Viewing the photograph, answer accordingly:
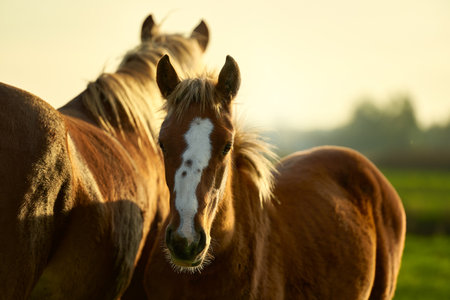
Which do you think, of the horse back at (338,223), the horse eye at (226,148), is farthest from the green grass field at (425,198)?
the horse eye at (226,148)

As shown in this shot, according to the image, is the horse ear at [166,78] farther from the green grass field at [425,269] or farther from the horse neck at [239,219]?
the green grass field at [425,269]

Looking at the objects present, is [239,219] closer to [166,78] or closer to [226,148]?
[226,148]

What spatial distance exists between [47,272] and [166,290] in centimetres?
78

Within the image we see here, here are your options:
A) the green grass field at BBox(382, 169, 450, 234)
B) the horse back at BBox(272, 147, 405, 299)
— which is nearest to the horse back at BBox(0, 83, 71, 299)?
the horse back at BBox(272, 147, 405, 299)

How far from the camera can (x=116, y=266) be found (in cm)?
369

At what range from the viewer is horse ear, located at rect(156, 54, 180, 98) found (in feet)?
11.8

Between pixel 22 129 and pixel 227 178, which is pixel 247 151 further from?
pixel 22 129

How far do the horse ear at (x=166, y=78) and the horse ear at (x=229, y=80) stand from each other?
12.7 inches

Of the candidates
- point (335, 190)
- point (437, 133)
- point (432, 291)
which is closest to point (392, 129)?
point (437, 133)

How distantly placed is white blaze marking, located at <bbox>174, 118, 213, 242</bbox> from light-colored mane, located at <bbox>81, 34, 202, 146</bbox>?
1060mm

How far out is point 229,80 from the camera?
351cm

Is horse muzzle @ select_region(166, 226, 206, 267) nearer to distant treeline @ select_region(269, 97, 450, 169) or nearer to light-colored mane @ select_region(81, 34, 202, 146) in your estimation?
light-colored mane @ select_region(81, 34, 202, 146)

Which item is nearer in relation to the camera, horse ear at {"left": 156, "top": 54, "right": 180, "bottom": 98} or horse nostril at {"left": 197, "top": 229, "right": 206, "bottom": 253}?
horse nostril at {"left": 197, "top": 229, "right": 206, "bottom": 253}

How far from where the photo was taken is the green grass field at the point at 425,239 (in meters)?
14.4
